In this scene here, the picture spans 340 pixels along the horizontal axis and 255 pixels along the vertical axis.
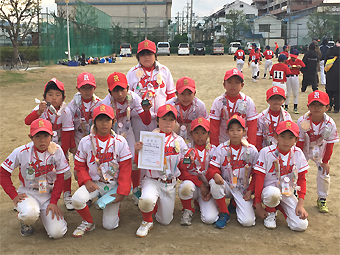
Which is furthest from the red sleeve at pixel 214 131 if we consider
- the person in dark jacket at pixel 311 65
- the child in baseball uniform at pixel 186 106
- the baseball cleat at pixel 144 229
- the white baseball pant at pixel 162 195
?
the person in dark jacket at pixel 311 65

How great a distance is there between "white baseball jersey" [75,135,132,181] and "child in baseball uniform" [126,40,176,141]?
1043mm

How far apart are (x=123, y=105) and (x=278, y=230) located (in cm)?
270

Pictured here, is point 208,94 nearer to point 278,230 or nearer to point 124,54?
point 278,230

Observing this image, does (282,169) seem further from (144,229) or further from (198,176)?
(144,229)

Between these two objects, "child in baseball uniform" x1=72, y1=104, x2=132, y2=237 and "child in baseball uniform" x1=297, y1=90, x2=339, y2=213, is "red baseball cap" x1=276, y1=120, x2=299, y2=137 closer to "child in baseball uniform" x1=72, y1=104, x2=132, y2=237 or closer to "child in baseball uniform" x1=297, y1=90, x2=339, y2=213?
"child in baseball uniform" x1=297, y1=90, x2=339, y2=213

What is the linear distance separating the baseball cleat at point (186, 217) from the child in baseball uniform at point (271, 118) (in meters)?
1.48

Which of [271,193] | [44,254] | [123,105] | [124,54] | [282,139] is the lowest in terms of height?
[44,254]

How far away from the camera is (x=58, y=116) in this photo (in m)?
5.02

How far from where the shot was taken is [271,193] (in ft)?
14.1

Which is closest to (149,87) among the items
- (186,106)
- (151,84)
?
(151,84)

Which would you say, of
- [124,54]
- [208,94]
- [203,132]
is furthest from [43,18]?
[203,132]

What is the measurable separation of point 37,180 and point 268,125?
10.7 feet

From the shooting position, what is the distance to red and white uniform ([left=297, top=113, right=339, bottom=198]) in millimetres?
4812

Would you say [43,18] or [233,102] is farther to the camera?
[43,18]
